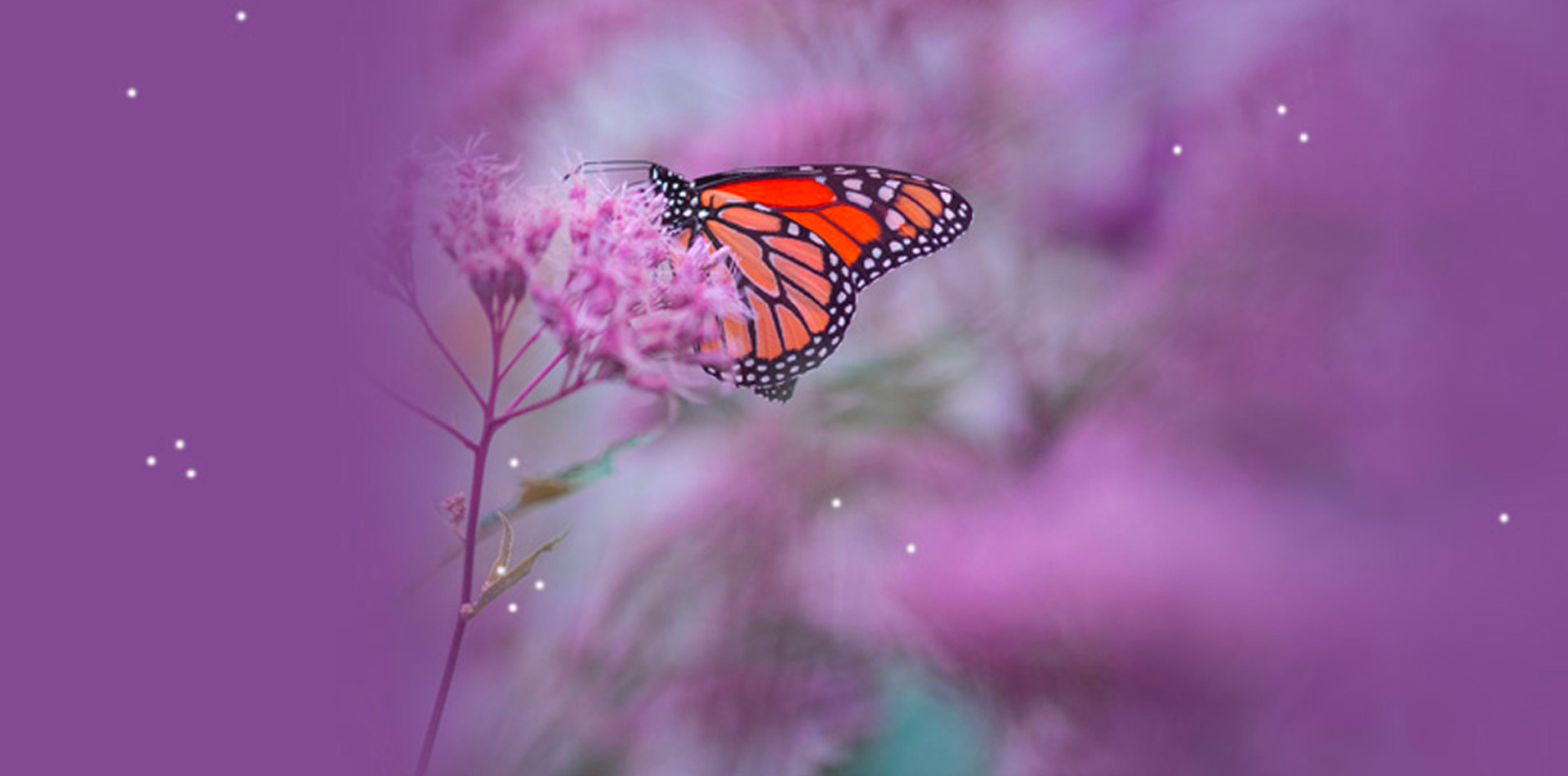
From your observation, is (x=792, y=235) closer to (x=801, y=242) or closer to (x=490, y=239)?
(x=801, y=242)

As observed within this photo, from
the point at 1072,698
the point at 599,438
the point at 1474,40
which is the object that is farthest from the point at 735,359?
the point at 1474,40

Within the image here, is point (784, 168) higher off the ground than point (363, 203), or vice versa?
point (363, 203)

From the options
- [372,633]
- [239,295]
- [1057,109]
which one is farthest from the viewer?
[1057,109]

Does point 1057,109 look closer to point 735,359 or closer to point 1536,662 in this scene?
point 735,359

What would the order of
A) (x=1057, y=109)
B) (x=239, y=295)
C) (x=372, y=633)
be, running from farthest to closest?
(x=1057, y=109), (x=372, y=633), (x=239, y=295)

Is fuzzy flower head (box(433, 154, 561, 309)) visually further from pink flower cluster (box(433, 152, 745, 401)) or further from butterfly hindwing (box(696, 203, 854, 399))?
butterfly hindwing (box(696, 203, 854, 399))

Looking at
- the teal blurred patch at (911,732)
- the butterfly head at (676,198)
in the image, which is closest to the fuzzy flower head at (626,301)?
the butterfly head at (676,198)

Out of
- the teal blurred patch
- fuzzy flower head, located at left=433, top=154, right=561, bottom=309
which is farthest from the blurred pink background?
fuzzy flower head, located at left=433, top=154, right=561, bottom=309
